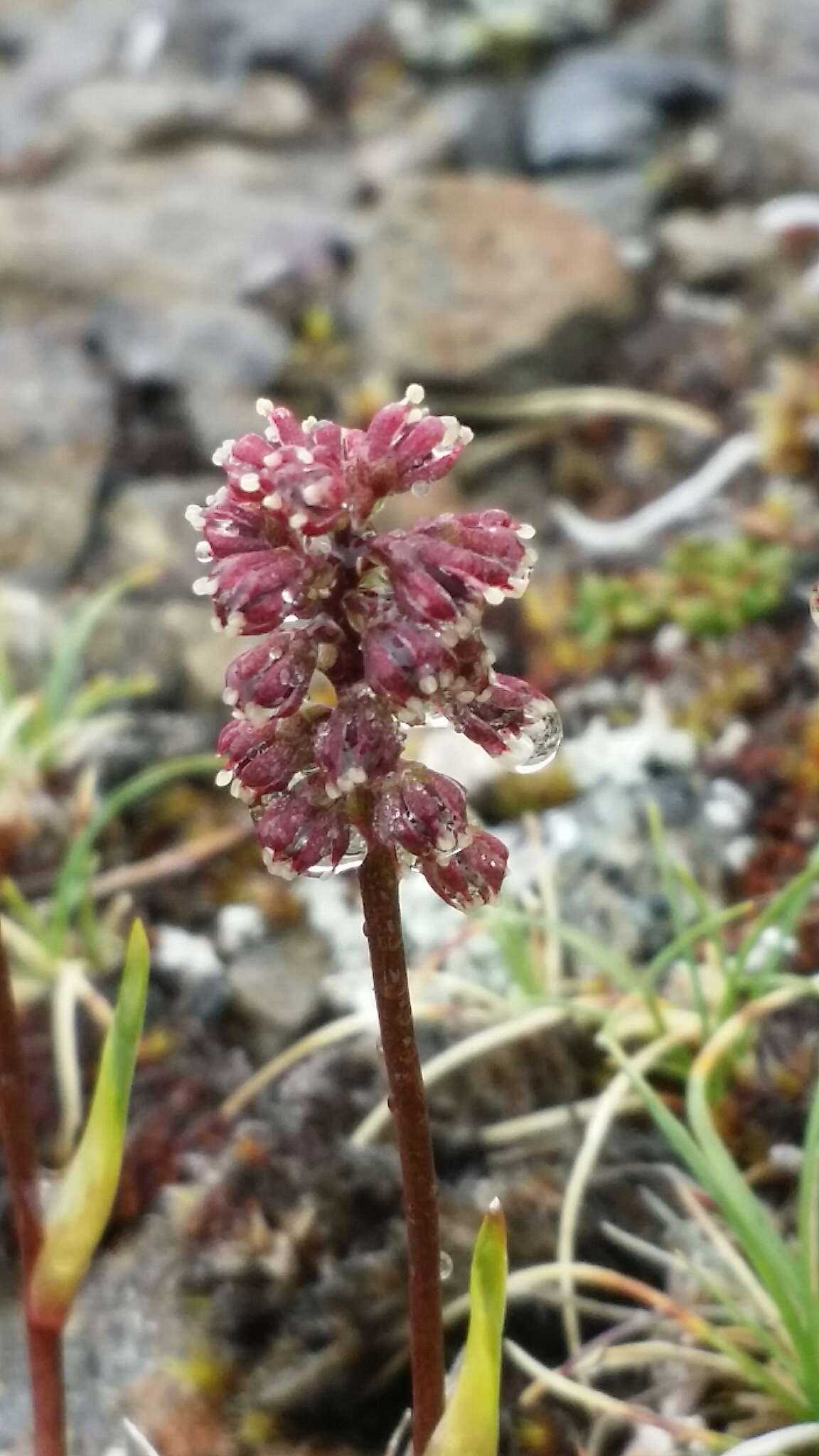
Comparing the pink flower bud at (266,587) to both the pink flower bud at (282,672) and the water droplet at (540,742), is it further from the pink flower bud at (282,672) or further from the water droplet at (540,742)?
the water droplet at (540,742)

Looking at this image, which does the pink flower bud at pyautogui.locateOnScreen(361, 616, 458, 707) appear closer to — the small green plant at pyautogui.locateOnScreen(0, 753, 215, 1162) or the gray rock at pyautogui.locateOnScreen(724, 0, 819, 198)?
the small green plant at pyautogui.locateOnScreen(0, 753, 215, 1162)

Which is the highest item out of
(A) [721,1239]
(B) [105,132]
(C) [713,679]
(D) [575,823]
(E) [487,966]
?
(B) [105,132]

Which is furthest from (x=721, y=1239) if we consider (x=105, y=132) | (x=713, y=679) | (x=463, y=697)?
(x=105, y=132)

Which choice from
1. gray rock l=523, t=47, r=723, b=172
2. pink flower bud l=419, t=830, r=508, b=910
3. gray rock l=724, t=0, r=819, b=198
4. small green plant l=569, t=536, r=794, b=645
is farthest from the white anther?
gray rock l=523, t=47, r=723, b=172

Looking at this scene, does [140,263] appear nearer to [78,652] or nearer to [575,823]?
[78,652]

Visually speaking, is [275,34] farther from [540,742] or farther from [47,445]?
[540,742]

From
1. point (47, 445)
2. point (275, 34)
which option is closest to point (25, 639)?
point (47, 445)
